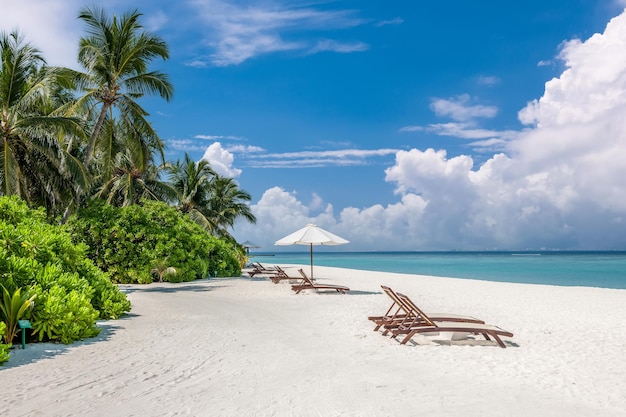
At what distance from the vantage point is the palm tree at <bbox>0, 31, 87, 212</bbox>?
48.2 feet

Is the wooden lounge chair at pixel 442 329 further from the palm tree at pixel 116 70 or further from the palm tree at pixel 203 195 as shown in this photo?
the palm tree at pixel 203 195

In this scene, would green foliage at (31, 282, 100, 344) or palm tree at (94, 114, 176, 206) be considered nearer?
green foliage at (31, 282, 100, 344)

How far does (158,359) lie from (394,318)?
436cm

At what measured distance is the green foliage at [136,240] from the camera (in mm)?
18688

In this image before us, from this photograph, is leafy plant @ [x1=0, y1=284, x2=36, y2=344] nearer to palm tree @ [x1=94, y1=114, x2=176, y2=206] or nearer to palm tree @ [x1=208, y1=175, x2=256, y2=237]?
palm tree @ [x1=94, y1=114, x2=176, y2=206]

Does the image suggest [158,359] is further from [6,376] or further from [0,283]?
[0,283]

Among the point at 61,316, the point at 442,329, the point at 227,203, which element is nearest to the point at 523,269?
the point at 227,203

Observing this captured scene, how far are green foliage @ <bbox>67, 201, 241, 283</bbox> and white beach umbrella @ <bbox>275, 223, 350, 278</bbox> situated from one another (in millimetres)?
5959

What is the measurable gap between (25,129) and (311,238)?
10.0 metres

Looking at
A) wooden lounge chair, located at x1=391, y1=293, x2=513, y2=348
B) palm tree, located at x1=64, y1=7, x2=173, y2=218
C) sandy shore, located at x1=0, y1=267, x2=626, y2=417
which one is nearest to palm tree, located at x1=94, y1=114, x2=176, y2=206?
palm tree, located at x1=64, y1=7, x2=173, y2=218

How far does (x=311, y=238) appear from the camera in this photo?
52.4ft

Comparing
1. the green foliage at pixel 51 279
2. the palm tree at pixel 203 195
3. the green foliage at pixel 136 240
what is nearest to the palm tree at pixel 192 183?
the palm tree at pixel 203 195

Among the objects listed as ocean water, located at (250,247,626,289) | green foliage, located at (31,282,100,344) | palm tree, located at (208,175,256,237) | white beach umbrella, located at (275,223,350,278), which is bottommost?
ocean water, located at (250,247,626,289)

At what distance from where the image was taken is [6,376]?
5.15 m
